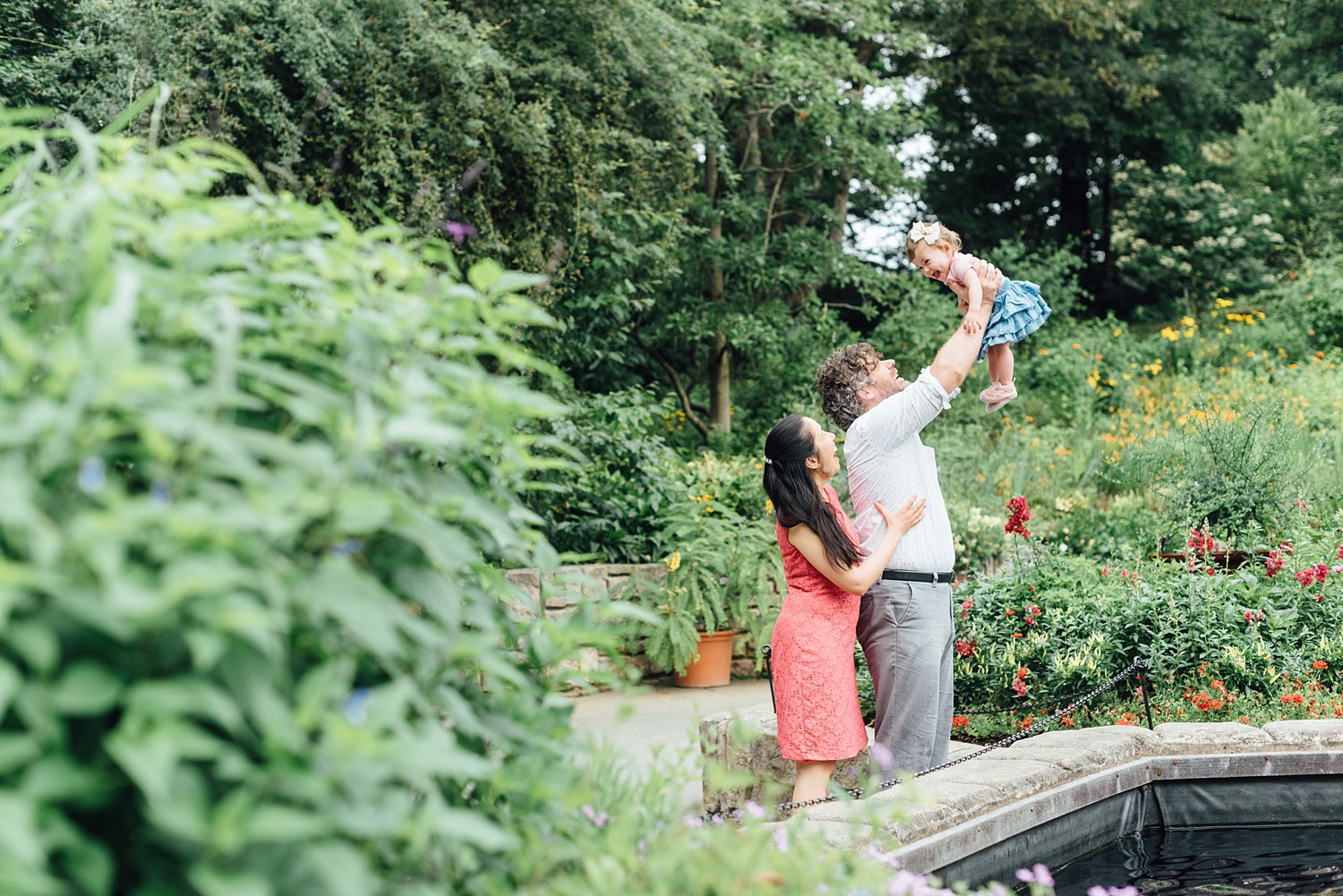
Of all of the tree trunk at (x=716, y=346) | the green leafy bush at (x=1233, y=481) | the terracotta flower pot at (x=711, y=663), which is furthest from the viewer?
the tree trunk at (x=716, y=346)

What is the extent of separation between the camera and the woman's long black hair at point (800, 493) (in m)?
3.19

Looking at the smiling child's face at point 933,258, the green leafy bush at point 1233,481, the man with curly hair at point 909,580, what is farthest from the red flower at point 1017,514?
the green leafy bush at point 1233,481

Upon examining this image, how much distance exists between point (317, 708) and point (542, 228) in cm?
675

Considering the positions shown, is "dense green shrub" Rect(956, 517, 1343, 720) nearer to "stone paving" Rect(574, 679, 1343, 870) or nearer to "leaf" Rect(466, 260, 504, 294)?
"stone paving" Rect(574, 679, 1343, 870)

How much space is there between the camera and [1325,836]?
342cm

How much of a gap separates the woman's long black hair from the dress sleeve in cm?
20

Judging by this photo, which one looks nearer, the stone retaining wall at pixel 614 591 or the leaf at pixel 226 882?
the leaf at pixel 226 882

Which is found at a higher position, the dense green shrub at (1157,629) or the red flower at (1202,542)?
the red flower at (1202,542)

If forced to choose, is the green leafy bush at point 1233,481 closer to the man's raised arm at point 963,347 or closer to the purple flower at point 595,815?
the man's raised arm at point 963,347

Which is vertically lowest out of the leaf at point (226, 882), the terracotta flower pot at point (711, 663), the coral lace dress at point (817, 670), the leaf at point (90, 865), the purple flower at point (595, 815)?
the terracotta flower pot at point (711, 663)

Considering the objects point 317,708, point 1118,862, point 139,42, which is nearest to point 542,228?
point 139,42

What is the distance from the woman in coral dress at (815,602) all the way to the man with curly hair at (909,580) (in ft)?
0.26

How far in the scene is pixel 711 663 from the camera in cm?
684

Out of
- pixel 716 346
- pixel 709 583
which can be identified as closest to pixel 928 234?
pixel 709 583
